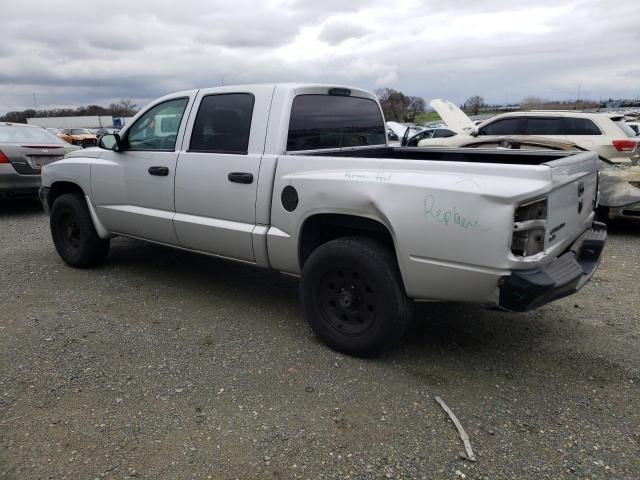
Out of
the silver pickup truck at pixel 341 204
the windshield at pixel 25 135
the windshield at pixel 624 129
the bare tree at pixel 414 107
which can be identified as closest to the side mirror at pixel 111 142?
the silver pickup truck at pixel 341 204

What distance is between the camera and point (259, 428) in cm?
284

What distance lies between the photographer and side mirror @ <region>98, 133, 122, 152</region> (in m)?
4.89

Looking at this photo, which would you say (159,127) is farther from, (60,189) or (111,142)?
(60,189)

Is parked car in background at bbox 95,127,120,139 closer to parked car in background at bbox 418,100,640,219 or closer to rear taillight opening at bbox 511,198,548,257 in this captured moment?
rear taillight opening at bbox 511,198,548,257

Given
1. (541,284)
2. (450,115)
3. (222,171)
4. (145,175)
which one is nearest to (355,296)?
(541,284)

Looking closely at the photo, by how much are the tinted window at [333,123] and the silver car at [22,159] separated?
5971 millimetres

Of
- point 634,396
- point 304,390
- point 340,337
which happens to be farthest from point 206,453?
point 634,396

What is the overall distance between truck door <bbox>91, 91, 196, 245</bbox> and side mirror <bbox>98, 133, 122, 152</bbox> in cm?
5

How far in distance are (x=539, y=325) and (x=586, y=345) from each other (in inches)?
16.8

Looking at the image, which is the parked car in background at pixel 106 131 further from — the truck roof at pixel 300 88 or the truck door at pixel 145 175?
the truck roof at pixel 300 88

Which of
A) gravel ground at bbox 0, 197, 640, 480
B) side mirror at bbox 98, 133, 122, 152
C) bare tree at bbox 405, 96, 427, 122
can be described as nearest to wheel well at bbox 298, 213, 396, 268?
gravel ground at bbox 0, 197, 640, 480

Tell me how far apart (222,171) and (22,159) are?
605cm

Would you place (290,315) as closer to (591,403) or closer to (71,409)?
(71,409)

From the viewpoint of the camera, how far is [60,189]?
227 inches
